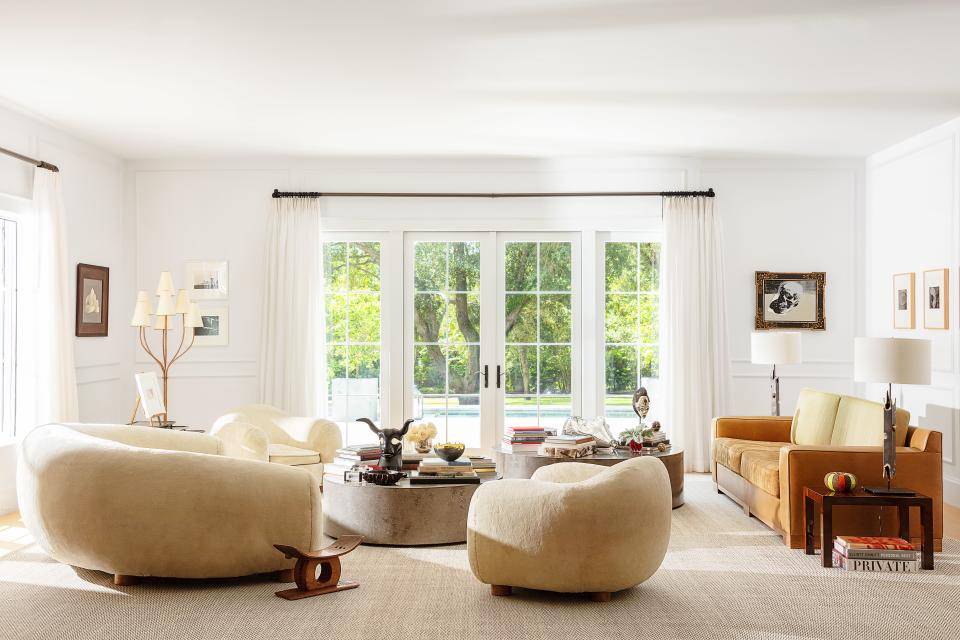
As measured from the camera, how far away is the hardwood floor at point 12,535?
15.4ft

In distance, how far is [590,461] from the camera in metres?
5.41

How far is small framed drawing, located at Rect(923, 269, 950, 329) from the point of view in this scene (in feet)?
19.9

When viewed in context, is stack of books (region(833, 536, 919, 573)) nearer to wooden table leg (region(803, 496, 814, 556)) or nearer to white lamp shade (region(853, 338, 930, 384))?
wooden table leg (region(803, 496, 814, 556))

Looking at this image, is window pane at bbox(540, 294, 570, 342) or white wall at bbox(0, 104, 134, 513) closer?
white wall at bbox(0, 104, 134, 513)

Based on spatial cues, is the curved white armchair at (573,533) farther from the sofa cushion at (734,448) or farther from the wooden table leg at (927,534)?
the sofa cushion at (734,448)

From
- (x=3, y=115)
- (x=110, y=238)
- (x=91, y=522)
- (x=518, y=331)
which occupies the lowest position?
(x=91, y=522)

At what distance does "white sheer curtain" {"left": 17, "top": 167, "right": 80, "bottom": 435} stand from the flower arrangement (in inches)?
106

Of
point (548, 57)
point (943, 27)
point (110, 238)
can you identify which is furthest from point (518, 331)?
point (943, 27)

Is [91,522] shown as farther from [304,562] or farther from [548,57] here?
[548,57]

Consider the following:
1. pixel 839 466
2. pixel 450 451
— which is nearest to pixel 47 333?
pixel 450 451

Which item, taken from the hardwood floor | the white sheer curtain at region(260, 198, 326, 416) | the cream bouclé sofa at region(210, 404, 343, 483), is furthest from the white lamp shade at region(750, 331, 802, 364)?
the hardwood floor

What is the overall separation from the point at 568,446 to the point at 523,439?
0.43 metres

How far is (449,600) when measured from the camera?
3.72m

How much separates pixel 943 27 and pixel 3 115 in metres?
5.98
